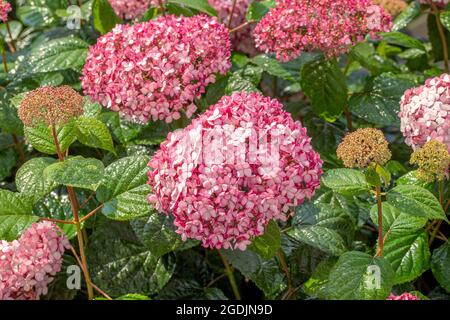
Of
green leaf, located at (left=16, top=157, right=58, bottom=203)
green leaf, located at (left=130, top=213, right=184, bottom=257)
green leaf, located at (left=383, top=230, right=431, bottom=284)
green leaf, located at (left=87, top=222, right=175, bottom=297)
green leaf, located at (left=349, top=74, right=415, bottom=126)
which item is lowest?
green leaf, located at (left=87, top=222, right=175, bottom=297)

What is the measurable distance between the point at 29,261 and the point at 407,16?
111cm

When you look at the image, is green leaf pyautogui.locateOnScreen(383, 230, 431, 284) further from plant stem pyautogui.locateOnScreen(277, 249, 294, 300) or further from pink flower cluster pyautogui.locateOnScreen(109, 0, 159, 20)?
pink flower cluster pyautogui.locateOnScreen(109, 0, 159, 20)

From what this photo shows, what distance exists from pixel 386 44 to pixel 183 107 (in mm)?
836

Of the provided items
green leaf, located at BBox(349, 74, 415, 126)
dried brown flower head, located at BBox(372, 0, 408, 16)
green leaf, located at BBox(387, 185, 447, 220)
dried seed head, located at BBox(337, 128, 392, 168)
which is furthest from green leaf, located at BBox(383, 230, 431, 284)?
dried brown flower head, located at BBox(372, 0, 408, 16)

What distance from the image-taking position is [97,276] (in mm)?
1325

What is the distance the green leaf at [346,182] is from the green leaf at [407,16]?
735mm

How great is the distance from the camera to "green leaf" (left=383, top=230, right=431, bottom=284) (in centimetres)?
123

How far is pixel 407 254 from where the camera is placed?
4.12ft

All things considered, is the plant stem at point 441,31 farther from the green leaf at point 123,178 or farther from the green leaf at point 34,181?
the green leaf at point 34,181

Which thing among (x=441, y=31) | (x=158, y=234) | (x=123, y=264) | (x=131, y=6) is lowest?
(x=123, y=264)

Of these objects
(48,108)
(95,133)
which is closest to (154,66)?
(95,133)

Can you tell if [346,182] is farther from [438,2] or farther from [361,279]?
[438,2]

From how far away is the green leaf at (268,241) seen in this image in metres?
1.15
